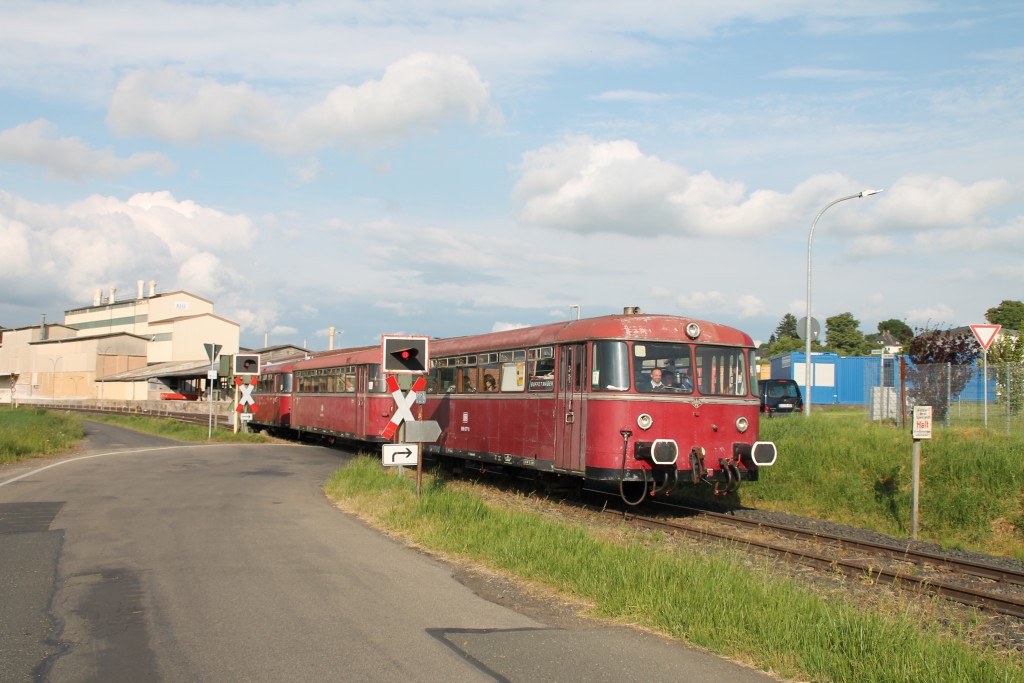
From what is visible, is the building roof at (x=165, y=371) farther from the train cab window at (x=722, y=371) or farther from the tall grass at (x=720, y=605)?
the tall grass at (x=720, y=605)

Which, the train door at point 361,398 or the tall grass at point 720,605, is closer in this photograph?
the tall grass at point 720,605

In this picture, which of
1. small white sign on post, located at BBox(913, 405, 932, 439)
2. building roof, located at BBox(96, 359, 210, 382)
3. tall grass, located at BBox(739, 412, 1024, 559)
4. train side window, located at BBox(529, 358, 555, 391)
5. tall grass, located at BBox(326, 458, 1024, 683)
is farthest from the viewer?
building roof, located at BBox(96, 359, 210, 382)

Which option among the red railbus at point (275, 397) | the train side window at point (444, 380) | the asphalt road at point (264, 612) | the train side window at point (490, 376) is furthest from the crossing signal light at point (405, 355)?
the red railbus at point (275, 397)

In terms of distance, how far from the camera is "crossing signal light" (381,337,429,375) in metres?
13.6

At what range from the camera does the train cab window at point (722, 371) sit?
14195 mm

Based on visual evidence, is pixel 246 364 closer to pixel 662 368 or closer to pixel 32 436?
pixel 32 436

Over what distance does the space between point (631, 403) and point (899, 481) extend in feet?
19.6

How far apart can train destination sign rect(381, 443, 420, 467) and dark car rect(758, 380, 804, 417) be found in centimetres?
2525

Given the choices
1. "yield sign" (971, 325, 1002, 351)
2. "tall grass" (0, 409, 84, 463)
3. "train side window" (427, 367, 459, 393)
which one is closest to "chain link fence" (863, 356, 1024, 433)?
"yield sign" (971, 325, 1002, 351)

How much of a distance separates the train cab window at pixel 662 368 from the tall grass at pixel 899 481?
4753 millimetres

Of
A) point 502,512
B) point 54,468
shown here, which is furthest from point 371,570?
point 54,468

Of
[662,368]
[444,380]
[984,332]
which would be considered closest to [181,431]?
[444,380]

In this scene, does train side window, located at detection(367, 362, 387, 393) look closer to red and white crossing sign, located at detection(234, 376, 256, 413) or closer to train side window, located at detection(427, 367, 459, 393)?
train side window, located at detection(427, 367, 459, 393)

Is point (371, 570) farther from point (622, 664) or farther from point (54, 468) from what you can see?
point (54, 468)
